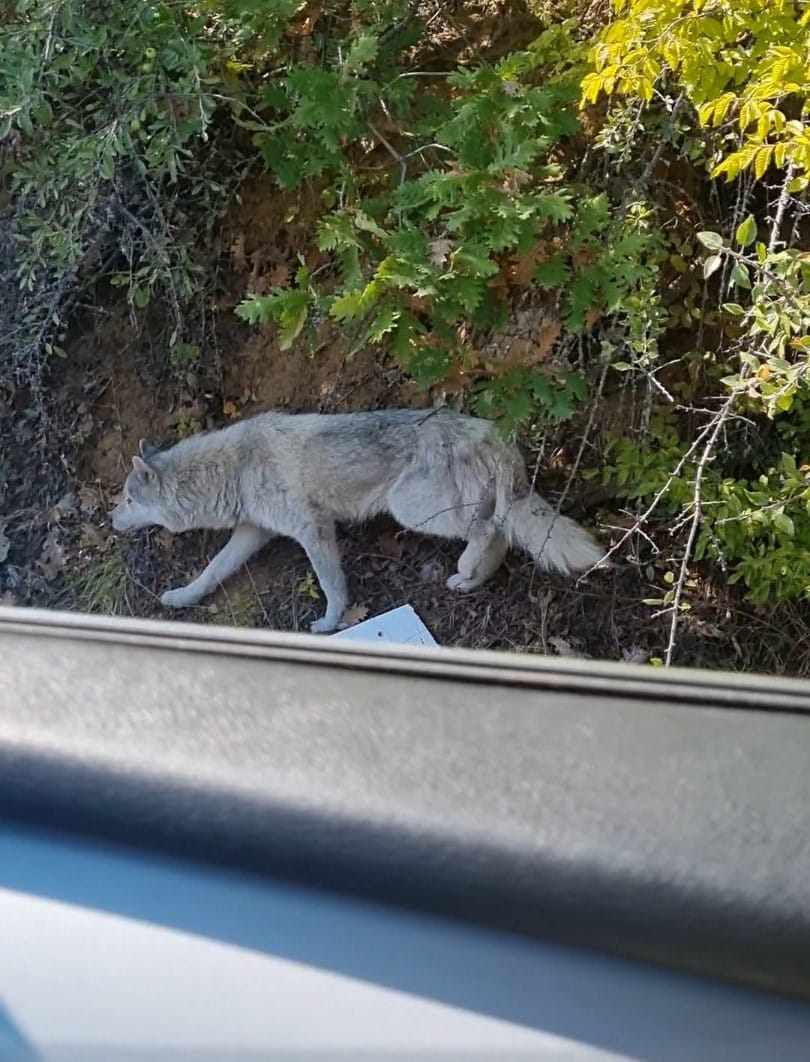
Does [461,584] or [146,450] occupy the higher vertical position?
[146,450]

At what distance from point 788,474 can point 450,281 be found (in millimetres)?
1081

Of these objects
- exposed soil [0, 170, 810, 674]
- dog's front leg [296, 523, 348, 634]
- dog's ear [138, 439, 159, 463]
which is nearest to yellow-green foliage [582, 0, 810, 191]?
exposed soil [0, 170, 810, 674]

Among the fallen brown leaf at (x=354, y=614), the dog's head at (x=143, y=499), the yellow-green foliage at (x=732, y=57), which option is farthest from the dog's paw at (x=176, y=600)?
the yellow-green foliage at (x=732, y=57)

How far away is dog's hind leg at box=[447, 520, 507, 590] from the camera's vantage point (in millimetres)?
3848

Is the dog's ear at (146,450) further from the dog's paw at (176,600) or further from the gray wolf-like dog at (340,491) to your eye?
the dog's paw at (176,600)

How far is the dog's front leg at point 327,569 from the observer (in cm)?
405

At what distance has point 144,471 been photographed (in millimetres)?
4332

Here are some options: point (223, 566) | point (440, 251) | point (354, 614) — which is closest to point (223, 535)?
point (223, 566)

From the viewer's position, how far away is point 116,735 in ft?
3.25

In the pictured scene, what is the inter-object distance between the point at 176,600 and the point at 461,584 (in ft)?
3.86

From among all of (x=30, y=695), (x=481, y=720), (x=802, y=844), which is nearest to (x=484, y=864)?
(x=481, y=720)

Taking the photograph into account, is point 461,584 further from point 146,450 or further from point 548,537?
point 146,450

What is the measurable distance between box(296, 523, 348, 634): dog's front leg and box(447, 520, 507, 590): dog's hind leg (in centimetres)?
46

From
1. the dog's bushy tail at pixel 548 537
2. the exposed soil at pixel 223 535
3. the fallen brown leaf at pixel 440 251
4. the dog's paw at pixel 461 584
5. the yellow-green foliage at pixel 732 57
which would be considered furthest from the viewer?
the dog's paw at pixel 461 584
